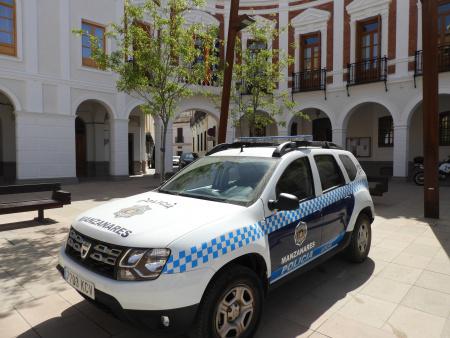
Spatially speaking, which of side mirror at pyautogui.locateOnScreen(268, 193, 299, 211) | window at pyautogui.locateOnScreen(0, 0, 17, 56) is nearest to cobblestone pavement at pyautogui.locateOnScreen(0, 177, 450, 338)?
side mirror at pyautogui.locateOnScreen(268, 193, 299, 211)

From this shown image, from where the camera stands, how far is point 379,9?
17.1 meters

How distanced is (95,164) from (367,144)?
1576 cm

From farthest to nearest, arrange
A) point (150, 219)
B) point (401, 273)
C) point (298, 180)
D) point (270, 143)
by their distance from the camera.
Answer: point (401, 273) → point (270, 143) → point (298, 180) → point (150, 219)

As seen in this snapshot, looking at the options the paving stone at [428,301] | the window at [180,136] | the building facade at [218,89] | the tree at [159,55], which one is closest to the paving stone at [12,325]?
the paving stone at [428,301]

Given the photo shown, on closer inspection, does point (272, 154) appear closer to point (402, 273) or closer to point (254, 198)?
point (254, 198)

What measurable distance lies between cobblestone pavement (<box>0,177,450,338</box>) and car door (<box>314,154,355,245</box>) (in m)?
0.68

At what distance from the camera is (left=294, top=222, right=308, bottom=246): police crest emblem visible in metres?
3.51

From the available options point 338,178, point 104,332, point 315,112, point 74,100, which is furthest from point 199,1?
point 315,112

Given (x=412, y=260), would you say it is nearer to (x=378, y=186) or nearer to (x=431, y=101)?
(x=431, y=101)

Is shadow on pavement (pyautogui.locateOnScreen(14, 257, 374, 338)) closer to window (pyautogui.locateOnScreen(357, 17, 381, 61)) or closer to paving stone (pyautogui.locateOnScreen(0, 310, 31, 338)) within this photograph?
paving stone (pyautogui.locateOnScreen(0, 310, 31, 338))

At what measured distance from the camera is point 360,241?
5.02 metres

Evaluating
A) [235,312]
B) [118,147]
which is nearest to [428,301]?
[235,312]

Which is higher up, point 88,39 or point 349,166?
point 88,39

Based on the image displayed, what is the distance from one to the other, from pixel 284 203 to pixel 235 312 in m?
1.03
